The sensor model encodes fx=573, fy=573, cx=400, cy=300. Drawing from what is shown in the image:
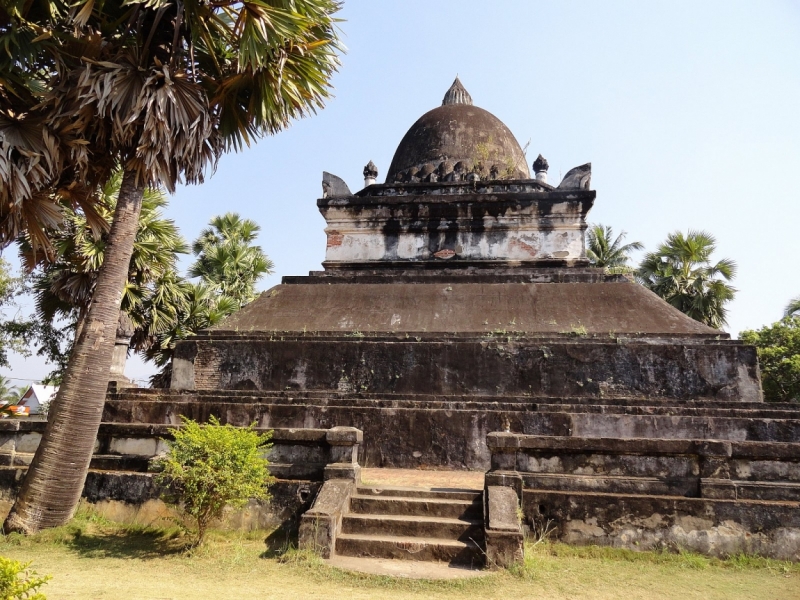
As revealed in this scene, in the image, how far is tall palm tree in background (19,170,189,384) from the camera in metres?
12.4

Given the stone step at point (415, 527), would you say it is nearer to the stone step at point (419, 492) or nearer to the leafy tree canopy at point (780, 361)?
the stone step at point (419, 492)

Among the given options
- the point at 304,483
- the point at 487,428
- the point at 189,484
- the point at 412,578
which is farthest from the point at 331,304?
the point at 412,578

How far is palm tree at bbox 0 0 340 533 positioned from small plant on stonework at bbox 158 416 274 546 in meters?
1.50

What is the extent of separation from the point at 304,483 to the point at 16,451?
451 centimetres

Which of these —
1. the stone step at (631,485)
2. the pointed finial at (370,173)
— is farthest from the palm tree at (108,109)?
the pointed finial at (370,173)

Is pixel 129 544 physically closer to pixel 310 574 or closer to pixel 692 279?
pixel 310 574

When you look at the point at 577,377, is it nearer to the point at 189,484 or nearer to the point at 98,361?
the point at 189,484

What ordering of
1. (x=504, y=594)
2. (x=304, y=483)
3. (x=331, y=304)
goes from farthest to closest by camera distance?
(x=331, y=304) < (x=304, y=483) < (x=504, y=594)

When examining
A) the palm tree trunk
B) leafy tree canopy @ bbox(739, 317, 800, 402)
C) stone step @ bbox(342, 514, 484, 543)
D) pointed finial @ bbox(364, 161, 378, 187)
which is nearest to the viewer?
stone step @ bbox(342, 514, 484, 543)

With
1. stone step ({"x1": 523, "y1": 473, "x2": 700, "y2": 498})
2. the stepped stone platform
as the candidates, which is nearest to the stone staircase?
stone step ({"x1": 523, "y1": 473, "x2": 700, "y2": 498})

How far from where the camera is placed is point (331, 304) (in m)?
12.4

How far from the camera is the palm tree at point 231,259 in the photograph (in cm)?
2155

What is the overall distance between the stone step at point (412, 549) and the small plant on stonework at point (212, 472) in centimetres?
111

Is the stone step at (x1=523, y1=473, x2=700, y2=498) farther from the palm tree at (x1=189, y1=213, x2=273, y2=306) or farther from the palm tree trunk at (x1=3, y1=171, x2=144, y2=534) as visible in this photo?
the palm tree at (x1=189, y1=213, x2=273, y2=306)
